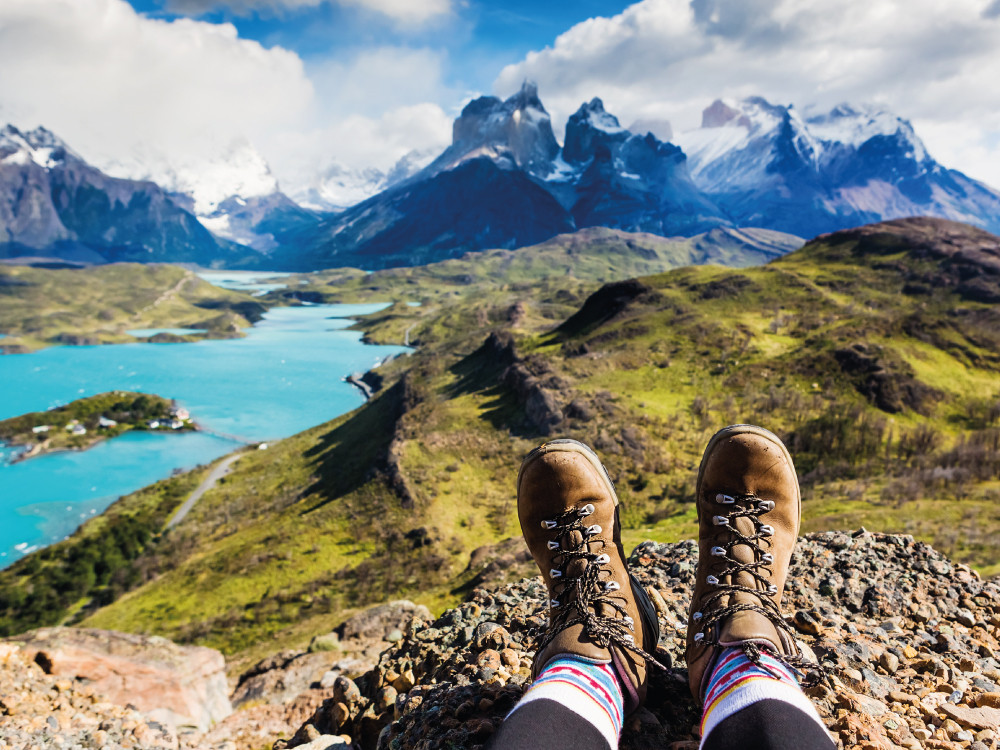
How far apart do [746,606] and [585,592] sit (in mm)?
1283

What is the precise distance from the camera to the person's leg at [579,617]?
3137 mm

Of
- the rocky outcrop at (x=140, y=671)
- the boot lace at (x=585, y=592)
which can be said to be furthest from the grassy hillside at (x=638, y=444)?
the boot lace at (x=585, y=592)

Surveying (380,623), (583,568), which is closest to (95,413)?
(380,623)

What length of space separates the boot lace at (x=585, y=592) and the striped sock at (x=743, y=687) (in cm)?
54

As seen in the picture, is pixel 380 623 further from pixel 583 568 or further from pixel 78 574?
pixel 78 574

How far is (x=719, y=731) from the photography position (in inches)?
118

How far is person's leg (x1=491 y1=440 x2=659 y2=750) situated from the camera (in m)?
3.14

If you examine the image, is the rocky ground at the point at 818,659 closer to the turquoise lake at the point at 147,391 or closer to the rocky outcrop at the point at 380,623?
the rocky outcrop at the point at 380,623

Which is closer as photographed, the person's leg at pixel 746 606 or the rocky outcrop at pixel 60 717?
the person's leg at pixel 746 606

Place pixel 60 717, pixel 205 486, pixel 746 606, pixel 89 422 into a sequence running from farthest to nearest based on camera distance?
pixel 89 422 → pixel 205 486 → pixel 60 717 → pixel 746 606

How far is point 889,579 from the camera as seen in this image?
624 cm

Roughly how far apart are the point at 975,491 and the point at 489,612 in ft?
76.6

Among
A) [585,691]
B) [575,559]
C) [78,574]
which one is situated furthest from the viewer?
[78,574]

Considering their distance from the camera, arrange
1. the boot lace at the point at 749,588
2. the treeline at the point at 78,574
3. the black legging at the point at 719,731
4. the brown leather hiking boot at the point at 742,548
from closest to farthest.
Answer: the black legging at the point at 719,731 → the boot lace at the point at 749,588 → the brown leather hiking boot at the point at 742,548 → the treeline at the point at 78,574
